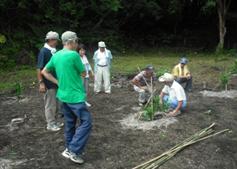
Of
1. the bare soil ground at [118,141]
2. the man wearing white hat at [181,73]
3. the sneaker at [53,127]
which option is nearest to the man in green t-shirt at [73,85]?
the bare soil ground at [118,141]

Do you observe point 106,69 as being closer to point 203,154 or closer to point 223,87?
point 223,87

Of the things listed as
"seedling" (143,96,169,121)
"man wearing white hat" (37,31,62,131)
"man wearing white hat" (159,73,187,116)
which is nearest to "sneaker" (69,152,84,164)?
"man wearing white hat" (37,31,62,131)

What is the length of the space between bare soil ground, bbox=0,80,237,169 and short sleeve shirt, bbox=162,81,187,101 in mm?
424

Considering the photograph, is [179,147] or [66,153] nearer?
[66,153]

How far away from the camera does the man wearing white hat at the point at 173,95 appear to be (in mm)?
7516

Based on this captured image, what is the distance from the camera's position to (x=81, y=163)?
18.6ft

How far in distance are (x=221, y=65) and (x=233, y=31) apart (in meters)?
8.72

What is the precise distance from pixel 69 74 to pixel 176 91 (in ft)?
8.99

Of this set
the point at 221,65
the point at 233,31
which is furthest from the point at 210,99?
the point at 233,31

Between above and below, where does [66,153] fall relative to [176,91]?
below

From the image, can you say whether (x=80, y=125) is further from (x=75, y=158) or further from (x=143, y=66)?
(x=143, y=66)

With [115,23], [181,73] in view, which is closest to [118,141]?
[181,73]

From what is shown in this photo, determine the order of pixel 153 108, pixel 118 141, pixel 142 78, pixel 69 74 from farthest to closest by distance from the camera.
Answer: pixel 142 78 → pixel 153 108 → pixel 118 141 → pixel 69 74

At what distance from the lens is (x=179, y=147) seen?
Answer: 6129mm
